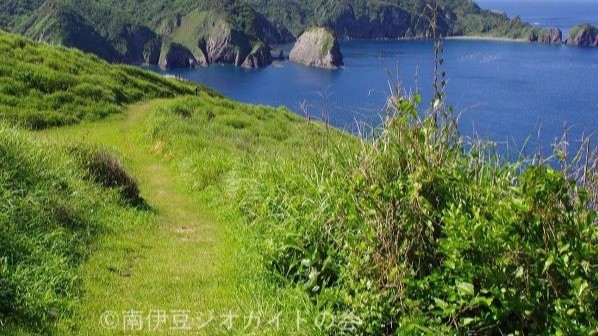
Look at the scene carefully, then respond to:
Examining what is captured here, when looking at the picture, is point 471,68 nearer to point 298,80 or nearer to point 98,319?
point 298,80

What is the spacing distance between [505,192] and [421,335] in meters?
1.84

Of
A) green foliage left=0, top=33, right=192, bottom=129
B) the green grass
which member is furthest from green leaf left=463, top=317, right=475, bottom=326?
green foliage left=0, top=33, right=192, bottom=129

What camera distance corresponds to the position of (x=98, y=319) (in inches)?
290

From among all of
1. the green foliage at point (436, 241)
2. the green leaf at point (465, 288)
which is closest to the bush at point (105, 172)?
the green foliage at point (436, 241)

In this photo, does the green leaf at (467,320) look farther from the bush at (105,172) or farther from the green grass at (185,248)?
the bush at (105,172)

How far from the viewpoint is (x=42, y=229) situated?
9180 millimetres

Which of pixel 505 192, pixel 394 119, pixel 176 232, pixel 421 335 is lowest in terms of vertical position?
pixel 176 232

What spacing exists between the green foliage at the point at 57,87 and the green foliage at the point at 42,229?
10.2 m

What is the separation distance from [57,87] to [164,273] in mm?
19514

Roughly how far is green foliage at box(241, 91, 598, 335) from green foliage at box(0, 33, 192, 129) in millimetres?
15435

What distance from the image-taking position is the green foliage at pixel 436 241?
5992mm

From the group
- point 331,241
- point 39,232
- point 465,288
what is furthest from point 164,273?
point 465,288

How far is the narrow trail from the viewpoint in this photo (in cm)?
755

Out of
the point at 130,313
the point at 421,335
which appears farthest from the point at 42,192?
the point at 421,335
